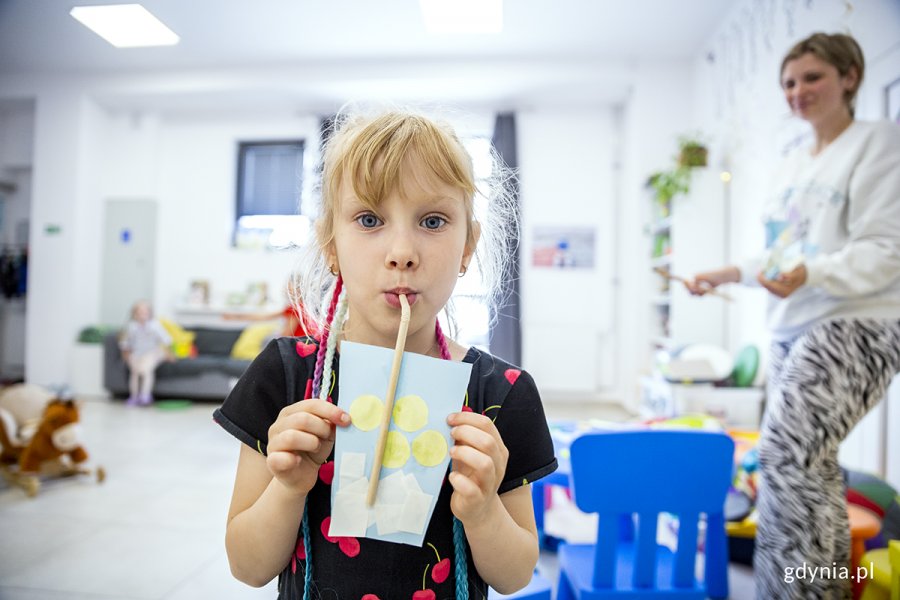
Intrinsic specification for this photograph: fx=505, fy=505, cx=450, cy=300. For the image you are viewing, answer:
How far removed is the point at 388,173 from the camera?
1.76 ft

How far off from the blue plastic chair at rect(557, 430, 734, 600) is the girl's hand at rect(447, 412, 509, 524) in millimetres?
573

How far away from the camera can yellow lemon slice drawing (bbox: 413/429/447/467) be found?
1.55 ft

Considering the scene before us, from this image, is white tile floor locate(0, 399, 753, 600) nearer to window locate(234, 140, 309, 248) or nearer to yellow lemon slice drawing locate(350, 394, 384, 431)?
yellow lemon slice drawing locate(350, 394, 384, 431)

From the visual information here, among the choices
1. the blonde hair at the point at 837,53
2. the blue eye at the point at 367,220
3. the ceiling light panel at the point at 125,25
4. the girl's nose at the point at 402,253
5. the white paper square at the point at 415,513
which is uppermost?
the blonde hair at the point at 837,53

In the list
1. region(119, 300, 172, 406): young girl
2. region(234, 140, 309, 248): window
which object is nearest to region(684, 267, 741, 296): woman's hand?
region(119, 300, 172, 406): young girl

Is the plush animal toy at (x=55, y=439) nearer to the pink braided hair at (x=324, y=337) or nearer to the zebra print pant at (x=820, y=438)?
the pink braided hair at (x=324, y=337)

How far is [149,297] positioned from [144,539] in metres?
3.86

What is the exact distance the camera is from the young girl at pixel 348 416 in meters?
0.49

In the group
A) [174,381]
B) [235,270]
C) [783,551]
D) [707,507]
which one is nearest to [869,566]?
[783,551]

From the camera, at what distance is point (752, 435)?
6.96 ft

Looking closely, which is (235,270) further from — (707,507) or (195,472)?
(707,507)

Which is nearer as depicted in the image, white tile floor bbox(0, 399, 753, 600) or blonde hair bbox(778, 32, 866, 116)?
white tile floor bbox(0, 399, 753, 600)

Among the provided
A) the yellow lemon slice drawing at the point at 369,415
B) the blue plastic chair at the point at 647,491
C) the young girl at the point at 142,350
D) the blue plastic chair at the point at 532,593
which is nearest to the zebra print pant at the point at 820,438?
the blue plastic chair at the point at 647,491

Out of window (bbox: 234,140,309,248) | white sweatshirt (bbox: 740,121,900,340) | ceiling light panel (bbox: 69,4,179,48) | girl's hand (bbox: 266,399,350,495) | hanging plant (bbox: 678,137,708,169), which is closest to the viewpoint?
girl's hand (bbox: 266,399,350,495)
